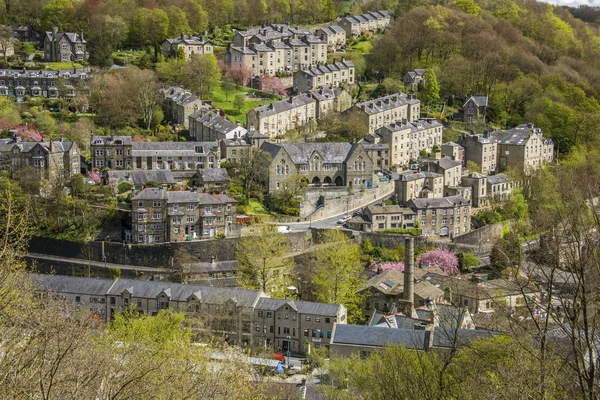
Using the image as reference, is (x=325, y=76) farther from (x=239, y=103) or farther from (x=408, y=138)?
(x=408, y=138)

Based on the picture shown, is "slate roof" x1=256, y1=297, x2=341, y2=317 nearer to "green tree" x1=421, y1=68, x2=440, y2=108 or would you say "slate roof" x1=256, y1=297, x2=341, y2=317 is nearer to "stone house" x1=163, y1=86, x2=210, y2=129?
"stone house" x1=163, y1=86, x2=210, y2=129

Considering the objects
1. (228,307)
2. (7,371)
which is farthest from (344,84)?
(7,371)

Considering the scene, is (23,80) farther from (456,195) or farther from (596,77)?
(596,77)

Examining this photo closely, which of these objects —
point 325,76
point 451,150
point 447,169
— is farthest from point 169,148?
point 325,76

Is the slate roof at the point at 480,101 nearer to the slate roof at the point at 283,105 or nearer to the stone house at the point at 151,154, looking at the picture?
the slate roof at the point at 283,105

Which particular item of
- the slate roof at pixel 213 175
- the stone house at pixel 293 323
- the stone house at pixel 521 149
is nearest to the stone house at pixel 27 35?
the slate roof at pixel 213 175

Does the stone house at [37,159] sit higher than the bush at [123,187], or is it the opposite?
the stone house at [37,159]
